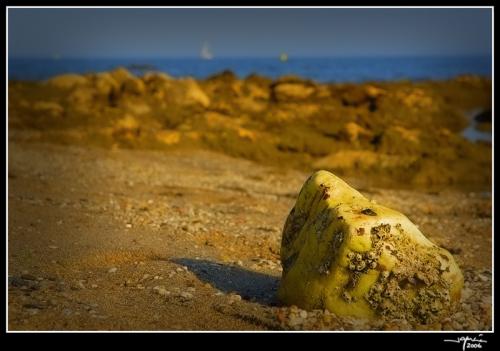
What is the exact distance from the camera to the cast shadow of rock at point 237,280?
6137mm

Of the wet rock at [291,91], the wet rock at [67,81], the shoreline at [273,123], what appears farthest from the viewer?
the wet rock at [67,81]

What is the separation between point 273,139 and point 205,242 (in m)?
12.0

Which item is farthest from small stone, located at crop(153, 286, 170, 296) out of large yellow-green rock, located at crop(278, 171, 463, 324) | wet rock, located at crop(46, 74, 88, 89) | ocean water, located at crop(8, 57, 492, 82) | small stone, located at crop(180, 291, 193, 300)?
ocean water, located at crop(8, 57, 492, 82)

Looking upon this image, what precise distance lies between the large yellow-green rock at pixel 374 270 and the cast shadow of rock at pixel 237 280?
76cm

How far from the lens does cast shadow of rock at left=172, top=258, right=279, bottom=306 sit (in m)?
6.14

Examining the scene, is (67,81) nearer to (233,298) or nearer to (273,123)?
(273,123)

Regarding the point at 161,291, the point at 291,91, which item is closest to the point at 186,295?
the point at 161,291

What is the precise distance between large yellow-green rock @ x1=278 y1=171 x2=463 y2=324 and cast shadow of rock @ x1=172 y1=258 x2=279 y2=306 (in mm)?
756

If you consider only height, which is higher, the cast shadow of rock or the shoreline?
the shoreline

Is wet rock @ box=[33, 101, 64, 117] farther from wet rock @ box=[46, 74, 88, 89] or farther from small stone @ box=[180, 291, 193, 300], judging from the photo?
small stone @ box=[180, 291, 193, 300]

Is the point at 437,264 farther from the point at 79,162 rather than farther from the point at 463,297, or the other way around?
the point at 79,162

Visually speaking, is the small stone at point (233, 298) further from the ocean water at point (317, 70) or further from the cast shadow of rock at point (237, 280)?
the ocean water at point (317, 70)

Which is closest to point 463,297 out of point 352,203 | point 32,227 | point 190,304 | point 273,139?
point 352,203
